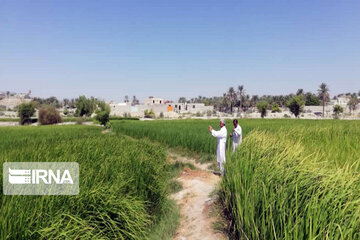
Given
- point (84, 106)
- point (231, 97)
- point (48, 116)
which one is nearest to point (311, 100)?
point (231, 97)

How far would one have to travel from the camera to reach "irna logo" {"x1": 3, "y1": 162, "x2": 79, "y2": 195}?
2.99 metres

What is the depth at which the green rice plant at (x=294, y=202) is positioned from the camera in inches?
87.3

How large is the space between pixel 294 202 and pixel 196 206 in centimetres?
306

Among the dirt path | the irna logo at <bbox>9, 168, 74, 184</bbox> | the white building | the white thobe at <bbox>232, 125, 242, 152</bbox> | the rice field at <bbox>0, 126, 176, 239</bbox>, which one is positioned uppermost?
the white building

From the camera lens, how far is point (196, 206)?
5469 mm

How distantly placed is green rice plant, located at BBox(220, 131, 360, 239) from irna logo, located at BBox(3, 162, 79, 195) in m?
2.73

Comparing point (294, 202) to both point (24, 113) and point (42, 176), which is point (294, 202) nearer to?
point (42, 176)

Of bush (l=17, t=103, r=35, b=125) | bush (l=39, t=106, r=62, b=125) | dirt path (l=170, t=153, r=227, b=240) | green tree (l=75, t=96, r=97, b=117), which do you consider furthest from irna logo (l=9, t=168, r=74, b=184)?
green tree (l=75, t=96, r=97, b=117)

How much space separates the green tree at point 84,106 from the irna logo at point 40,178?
78.8 meters

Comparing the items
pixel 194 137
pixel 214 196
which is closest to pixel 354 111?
pixel 194 137

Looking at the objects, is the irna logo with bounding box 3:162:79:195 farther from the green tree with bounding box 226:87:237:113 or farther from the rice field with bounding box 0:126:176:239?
the green tree with bounding box 226:87:237:113

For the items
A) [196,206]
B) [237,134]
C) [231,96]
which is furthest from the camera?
[231,96]

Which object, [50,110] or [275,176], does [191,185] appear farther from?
[50,110]

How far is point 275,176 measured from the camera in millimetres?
3482
